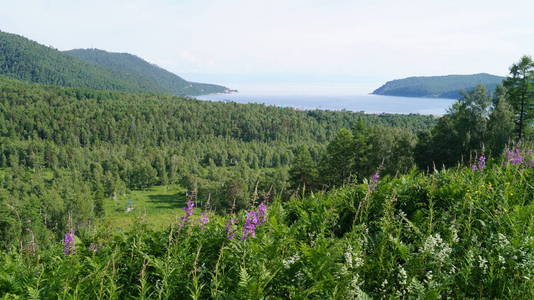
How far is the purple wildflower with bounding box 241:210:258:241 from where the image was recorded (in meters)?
3.21

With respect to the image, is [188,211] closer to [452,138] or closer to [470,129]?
[470,129]

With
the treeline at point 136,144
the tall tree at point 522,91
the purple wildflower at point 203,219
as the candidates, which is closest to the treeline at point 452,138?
the tall tree at point 522,91

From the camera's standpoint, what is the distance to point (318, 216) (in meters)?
4.34

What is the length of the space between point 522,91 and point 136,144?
540ft

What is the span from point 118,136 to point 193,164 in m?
62.4

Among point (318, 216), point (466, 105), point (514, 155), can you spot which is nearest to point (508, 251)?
point (318, 216)

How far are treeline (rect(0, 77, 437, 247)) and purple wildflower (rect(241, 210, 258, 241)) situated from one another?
67.1m

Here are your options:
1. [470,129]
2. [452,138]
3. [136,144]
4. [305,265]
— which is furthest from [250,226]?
[136,144]

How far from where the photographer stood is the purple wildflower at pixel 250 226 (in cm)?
321

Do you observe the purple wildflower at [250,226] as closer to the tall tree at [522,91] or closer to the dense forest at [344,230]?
the dense forest at [344,230]

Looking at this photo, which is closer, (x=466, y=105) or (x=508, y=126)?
(x=508, y=126)

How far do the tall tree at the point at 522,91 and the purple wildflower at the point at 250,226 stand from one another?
1307 inches

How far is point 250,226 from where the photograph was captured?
10.8ft

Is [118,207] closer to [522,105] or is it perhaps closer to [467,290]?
[522,105]
